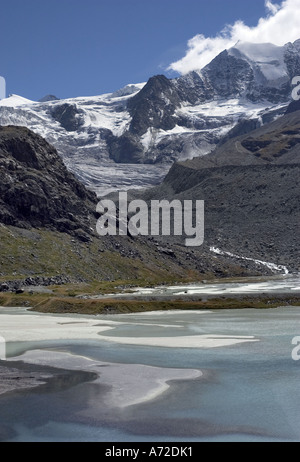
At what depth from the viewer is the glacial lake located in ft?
→ 103

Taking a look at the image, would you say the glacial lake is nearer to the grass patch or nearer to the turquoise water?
the turquoise water

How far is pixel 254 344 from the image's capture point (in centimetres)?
6119

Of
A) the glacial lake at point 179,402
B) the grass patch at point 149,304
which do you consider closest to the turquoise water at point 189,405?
the glacial lake at point 179,402

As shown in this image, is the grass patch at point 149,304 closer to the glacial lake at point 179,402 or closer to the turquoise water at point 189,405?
the glacial lake at point 179,402

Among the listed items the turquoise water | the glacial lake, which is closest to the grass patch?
the glacial lake

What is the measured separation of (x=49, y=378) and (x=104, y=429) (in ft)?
48.1

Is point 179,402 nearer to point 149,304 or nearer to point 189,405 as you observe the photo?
point 189,405

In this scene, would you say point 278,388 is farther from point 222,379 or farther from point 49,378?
point 49,378

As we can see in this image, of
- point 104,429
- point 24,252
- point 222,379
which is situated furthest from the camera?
point 24,252

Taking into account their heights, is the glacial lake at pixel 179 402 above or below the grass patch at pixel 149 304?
above

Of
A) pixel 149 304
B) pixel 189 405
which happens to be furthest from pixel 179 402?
pixel 149 304

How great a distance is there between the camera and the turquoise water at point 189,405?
3133 cm

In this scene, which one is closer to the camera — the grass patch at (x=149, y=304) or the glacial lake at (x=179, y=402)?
the glacial lake at (x=179, y=402)
